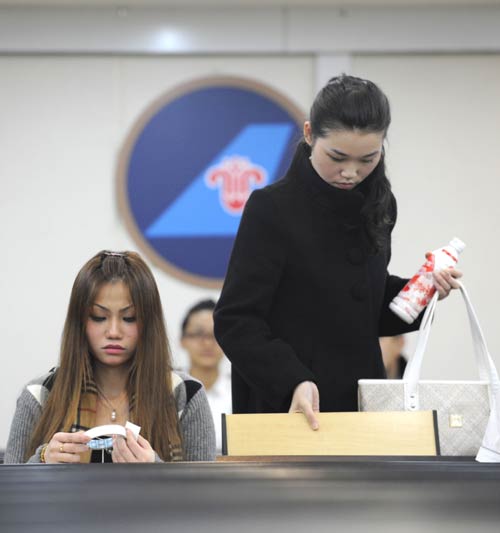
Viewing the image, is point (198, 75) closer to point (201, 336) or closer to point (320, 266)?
point (201, 336)

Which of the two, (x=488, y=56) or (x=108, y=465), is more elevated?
(x=488, y=56)

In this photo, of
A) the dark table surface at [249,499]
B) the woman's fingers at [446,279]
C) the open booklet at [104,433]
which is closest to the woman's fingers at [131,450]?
the open booklet at [104,433]

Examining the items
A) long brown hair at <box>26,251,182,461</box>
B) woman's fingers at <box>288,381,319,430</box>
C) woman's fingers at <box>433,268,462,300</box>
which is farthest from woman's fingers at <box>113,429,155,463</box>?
woman's fingers at <box>433,268,462,300</box>

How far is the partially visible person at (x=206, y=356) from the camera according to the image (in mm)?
4379

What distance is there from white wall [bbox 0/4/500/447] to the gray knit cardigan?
354cm

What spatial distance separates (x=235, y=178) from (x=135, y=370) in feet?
12.2

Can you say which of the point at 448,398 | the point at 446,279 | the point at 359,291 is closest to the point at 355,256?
the point at 359,291

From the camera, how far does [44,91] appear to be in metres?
5.64

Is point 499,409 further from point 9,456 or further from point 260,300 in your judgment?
point 9,456

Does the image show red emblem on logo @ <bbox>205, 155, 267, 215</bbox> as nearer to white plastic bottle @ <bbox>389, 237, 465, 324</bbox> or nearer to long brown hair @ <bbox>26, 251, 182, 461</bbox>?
long brown hair @ <bbox>26, 251, 182, 461</bbox>

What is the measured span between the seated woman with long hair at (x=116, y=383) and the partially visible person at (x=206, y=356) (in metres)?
2.33

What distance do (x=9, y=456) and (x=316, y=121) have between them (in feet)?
2.73

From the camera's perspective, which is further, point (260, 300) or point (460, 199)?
point (460, 199)

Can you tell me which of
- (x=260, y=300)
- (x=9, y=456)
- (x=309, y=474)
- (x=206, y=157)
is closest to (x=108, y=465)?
(x=309, y=474)
